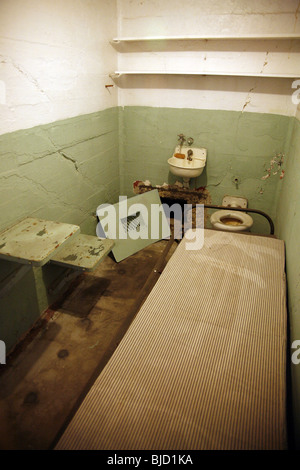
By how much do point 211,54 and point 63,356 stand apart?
3.63m

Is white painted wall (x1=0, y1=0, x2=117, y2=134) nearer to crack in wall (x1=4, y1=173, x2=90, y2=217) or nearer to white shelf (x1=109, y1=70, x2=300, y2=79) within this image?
white shelf (x1=109, y1=70, x2=300, y2=79)

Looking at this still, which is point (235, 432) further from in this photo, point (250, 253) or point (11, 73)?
point (11, 73)

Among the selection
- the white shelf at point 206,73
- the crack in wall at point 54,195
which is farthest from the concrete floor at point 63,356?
the white shelf at point 206,73

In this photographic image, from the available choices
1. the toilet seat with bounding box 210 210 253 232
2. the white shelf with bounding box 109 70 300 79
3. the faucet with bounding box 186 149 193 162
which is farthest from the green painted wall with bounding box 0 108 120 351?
the toilet seat with bounding box 210 210 253 232

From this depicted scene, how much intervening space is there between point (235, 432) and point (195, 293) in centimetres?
86

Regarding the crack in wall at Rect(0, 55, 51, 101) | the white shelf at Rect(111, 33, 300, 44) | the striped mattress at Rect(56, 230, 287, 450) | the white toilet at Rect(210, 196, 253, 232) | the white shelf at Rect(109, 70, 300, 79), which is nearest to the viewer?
the striped mattress at Rect(56, 230, 287, 450)

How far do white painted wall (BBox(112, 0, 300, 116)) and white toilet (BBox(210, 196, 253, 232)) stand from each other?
1.17m

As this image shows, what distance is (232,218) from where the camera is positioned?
3.70 m

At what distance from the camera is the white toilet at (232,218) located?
3.34 m

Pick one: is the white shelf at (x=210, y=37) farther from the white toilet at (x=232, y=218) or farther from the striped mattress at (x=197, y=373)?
the striped mattress at (x=197, y=373)

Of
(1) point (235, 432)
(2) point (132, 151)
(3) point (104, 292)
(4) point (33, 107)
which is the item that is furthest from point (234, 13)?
(1) point (235, 432)

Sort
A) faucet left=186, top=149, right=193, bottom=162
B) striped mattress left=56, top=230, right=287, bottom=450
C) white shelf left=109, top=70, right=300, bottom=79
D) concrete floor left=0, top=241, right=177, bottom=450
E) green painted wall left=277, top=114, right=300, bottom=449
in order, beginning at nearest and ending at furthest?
striped mattress left=56, top=230, right=287, bottom=450 < green painted wall left=277, top=114, right=300, bottom=449 < concrete floor left=0, top=241, right=177, bottom=450 < white shelf left=109, top=70, right=300, bottom=79 < faucet left=186, top=149, right=193, bottom=162

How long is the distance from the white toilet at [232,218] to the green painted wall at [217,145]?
92 mm

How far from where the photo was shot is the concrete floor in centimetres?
184
